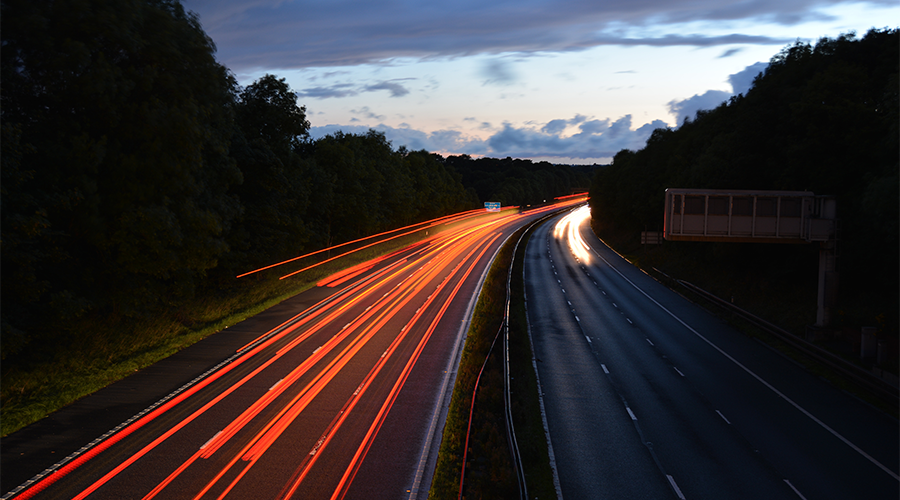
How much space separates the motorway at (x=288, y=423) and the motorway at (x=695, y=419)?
440cm

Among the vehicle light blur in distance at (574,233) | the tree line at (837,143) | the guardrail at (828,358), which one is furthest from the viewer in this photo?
the vehicle light blur in distance at (574,233)

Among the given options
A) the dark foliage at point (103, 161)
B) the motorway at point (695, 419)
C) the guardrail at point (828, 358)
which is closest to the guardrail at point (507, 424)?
the motorway at point (695, 419)

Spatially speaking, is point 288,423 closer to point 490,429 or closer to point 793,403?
point 490,429

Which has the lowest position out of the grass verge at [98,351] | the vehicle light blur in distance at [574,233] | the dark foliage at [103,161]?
the grass verge at [98,351]

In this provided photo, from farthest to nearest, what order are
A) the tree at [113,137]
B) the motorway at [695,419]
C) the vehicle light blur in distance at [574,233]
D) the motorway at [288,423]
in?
the vehicle light blur in distance at [574,233], the tree at [113,137], the motorway at [695,419], the motorway at [288,423]

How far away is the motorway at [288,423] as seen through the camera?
1252 centimetres

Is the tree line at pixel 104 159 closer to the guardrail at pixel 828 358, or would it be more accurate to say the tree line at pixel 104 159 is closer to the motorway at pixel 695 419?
the motorway at pixel 695 419

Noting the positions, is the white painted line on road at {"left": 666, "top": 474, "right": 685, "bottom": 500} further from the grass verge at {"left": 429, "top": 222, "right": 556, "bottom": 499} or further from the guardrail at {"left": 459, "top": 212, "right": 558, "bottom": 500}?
the guardrail at {"left": 459, "top": 212, "right": 558, "bottom": 500}

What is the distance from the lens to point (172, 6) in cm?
2328

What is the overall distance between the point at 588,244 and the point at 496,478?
65212 mm

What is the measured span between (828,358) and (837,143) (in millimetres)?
12805

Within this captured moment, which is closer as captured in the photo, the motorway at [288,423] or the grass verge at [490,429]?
the motorway at [288,423]

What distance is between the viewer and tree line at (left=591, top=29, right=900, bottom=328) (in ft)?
79.7

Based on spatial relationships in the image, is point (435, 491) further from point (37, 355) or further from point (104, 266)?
point (104, 266)
